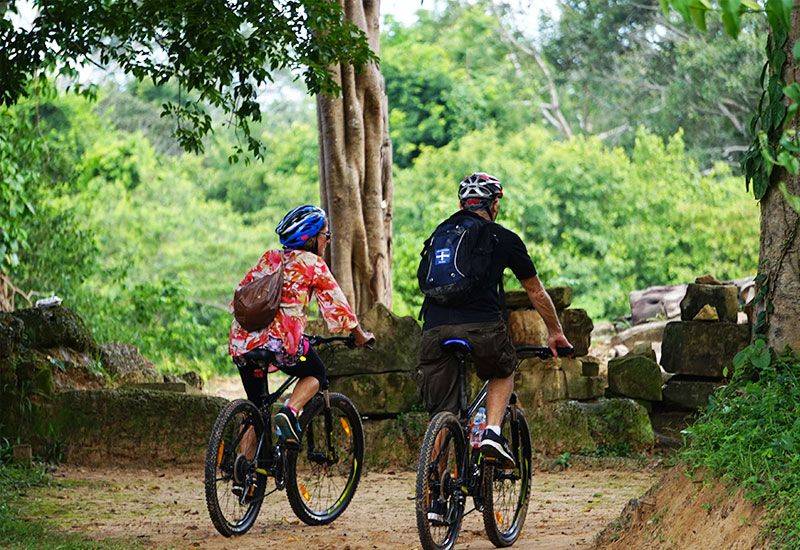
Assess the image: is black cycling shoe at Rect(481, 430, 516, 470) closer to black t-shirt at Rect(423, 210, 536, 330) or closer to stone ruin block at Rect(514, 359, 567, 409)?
black t-shirt at Rect(423, 210, 536, 330)

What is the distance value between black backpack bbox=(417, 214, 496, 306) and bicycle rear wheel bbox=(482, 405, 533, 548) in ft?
2.49

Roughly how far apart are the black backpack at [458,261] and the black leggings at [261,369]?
103 cm

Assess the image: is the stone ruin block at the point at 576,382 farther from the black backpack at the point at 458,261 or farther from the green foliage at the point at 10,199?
the green foliage at the point at 10,199

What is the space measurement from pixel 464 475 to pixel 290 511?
2.21 meters

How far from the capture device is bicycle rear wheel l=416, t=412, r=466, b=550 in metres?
6.08

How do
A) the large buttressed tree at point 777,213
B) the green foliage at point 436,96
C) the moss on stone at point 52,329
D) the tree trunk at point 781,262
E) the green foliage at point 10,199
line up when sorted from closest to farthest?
the large buttressed tree at point 777,213
the tree trunk at point 781,262
the moss on stone at point 52,329
the green foliage at point 10,199
the green foliage at point 436,96

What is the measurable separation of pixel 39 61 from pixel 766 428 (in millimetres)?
Result: 5599

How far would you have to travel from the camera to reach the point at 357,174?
1315 cm

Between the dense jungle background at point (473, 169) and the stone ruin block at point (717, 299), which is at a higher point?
the dense jungle background at point (473, 169)

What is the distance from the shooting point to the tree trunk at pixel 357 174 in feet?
42.4

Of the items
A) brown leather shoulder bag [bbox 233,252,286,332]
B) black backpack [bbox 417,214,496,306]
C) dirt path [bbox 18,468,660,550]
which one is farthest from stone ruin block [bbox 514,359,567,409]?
black backpack [bbox 417,214,496,306]

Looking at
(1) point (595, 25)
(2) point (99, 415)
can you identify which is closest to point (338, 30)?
(2) point (99, 415)

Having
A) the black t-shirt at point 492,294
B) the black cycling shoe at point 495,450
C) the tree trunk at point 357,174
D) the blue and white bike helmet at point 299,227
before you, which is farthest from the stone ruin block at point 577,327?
the black cycling shoe at point 495,450

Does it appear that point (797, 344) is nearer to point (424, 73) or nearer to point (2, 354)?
point (2, 354)
